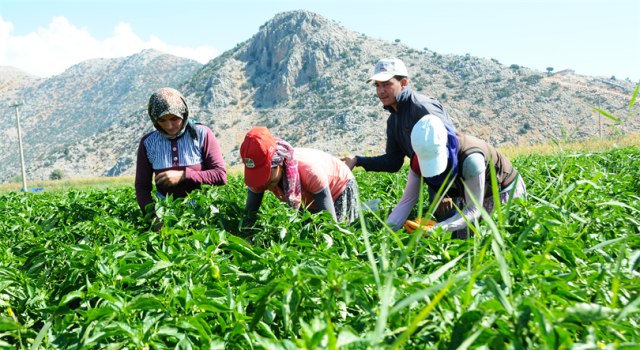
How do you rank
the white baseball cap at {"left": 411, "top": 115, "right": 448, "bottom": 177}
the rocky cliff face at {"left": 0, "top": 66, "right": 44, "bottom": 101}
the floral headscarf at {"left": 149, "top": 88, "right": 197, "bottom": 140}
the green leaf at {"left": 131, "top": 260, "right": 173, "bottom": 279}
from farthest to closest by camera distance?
1. the rocky cliff face at {"left": 0, "top": 66, "right": 44, "bottom": 101}
2. the floral headscarf at {"left": 149, "top": 88, "right": 197, "bottom": 140}
3. the white baseball cap at {"left": 411, "top": 115, "right": 448, "bottom": 177}
4. the green leaf at {"left": 131, "top": 260, "right": 173, "bottom": 279}

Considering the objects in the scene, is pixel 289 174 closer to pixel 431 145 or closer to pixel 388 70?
pixel 431 145

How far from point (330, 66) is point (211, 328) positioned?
66.9 m

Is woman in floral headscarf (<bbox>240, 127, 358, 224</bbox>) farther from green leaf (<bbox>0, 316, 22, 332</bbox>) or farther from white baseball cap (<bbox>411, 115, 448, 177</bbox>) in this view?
green leaf (<bbox>0, 316, 22, 332</bbox>)

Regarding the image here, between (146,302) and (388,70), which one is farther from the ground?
(388,70)

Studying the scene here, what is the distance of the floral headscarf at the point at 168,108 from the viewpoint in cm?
283

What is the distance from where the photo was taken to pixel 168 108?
2.83m

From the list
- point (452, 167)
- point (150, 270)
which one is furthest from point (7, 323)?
point (452, 167)

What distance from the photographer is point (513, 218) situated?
1794 mm

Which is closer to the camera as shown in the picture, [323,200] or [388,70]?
[323,200]

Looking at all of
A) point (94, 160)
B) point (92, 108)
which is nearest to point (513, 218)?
point (94, 160)

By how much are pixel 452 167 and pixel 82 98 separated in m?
129

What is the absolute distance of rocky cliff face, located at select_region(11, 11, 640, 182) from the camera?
1902 inches

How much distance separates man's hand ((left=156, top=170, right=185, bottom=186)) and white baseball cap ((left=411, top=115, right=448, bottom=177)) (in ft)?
5.58

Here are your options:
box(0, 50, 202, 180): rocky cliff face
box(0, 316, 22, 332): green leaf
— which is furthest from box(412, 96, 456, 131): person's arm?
box(0, 50, 202, 180): rocky cliff face
